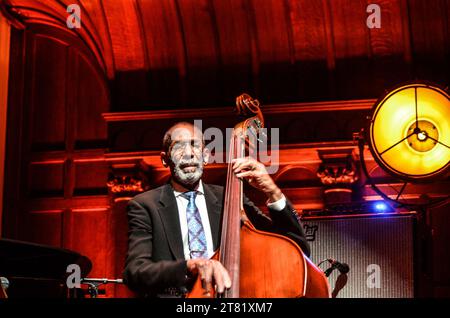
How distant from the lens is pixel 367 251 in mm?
4559

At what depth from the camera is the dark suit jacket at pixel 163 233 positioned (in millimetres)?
3199

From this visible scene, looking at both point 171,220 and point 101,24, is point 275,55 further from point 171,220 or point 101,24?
point 171,220

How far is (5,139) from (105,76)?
0.98 meters

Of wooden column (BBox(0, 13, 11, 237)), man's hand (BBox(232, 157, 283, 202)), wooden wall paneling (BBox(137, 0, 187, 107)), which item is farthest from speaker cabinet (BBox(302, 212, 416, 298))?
wooden column (BBox(0, 13, 11, 237))

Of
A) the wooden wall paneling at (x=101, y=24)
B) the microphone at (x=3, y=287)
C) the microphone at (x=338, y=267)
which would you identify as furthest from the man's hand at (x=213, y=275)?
the wooden wall paneling at (x=101, y=24)

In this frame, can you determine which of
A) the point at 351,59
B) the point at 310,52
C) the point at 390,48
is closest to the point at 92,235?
the point at 310,52

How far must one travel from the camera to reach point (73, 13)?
6844 mm

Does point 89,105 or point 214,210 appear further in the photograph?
point 89,105

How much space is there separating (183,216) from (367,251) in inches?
54.9

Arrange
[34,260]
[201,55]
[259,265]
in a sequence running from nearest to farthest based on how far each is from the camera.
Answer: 1. [259,265]
2. [34,260]
3. [201,55]

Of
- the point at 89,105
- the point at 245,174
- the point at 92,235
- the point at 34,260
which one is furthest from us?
the point at 89,105

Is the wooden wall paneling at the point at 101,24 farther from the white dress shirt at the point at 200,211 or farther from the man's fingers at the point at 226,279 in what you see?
the man's fingers at the point at 226,279

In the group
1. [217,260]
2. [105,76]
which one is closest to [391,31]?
[105,76]
